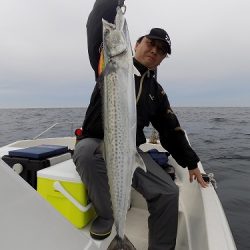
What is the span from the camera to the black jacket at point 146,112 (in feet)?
8.99

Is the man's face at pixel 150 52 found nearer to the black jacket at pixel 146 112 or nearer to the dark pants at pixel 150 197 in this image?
the black jacket at pixel 146 112

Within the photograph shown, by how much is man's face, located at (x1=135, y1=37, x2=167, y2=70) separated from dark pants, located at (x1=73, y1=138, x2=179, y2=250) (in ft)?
3.37

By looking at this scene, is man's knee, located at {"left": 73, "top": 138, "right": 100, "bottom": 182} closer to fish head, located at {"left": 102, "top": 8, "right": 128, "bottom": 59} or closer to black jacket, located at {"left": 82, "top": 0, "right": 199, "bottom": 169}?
black jacket, located at {"left": 82, "top": 0, "right": 199, "bottom": 169}

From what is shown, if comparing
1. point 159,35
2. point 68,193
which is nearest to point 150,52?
point 159,35

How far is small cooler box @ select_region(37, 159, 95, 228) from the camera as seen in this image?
117 inches

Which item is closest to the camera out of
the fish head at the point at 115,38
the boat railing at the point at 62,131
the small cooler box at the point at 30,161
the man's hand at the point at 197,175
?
the fish head at the point at 115,38

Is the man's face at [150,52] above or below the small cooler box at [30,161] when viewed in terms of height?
above

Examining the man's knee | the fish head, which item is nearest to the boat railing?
the man's knee

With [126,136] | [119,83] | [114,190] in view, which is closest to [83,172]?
[114,190]

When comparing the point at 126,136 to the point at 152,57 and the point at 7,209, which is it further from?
the point at 152,57

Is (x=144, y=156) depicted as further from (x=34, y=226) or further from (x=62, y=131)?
(x=62, y=131)

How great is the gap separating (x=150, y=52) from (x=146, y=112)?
62cm

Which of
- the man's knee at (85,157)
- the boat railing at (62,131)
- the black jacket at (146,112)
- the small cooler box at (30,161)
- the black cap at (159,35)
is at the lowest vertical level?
the boat railing at (62,131)

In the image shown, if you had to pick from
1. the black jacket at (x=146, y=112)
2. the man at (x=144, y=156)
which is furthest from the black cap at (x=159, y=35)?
the black jacket at (x=146, y=112)
